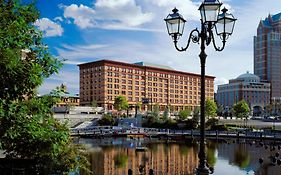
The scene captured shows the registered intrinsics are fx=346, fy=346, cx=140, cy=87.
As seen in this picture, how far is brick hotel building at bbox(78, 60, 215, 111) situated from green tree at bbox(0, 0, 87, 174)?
5698 inches

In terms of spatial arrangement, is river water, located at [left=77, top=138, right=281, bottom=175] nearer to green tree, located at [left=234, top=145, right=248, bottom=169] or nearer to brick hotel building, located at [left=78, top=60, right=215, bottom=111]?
green tree, located at [left=234, top=145, right=248, bottom=169]

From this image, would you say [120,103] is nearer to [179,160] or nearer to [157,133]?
[157,133]

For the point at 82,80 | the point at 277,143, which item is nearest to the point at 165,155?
the point at 277,143

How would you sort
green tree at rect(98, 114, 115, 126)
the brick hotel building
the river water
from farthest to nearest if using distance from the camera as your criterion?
the brick hotel building < green tree at rect(98, 114, 115, 126) < the river water

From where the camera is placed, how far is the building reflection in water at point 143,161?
46656 mm

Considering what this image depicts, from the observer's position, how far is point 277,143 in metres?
77.7

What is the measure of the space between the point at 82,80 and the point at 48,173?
6354 inches

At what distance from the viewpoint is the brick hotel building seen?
531 feet

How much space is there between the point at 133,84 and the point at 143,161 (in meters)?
Result: 118

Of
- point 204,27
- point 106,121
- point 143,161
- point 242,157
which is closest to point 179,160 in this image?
point 143,161

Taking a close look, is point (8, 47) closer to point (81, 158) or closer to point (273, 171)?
point (81, 158)

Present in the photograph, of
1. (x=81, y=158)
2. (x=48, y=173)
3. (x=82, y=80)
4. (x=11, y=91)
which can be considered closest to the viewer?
(x=11, y=91)

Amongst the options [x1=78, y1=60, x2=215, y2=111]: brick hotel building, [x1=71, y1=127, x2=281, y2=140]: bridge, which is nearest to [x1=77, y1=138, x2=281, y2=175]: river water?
[x1=71, y1=127, x2=281, y2=140]: bridge

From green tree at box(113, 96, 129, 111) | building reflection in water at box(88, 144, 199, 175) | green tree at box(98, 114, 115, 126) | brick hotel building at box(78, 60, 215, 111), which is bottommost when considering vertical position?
building reflection in water at box(88, 144, 199, 175)
